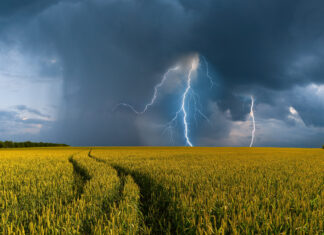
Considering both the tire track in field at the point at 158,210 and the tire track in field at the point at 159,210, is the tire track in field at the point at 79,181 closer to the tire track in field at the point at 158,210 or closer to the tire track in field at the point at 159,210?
the tire track in field at the point at 159,210

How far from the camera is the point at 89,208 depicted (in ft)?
14.1

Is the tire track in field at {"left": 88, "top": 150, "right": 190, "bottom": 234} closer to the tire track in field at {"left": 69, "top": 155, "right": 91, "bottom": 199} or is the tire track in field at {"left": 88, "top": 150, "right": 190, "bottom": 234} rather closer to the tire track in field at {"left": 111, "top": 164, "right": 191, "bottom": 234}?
the tire track in field at {"left": 111, "top": 164, "right": 191, "bottom": 234}

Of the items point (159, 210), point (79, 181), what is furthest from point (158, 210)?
point (79, 181)

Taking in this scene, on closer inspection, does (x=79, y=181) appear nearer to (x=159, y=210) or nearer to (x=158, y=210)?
(x=159, y=210)

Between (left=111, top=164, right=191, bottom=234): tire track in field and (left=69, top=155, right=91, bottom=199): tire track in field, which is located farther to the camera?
(left=69, top=155, right=91, bottom=199): tire track in field

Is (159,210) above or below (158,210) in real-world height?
below

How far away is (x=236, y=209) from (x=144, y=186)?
4457 mm

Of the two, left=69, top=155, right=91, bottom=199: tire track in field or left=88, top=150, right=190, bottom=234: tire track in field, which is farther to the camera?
left=69, top=155, right=91, bottom=199: tire track in field

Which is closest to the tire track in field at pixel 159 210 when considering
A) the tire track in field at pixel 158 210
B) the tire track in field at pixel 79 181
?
the tire track in field at pixel 158 210

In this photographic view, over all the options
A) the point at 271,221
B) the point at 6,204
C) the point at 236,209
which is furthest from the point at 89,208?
the point at 271,221

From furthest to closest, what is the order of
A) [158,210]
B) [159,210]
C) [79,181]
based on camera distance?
[79,181] → [159,210] → [158,210]

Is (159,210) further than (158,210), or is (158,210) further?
(159,210)

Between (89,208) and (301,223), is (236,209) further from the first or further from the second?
(89,208)

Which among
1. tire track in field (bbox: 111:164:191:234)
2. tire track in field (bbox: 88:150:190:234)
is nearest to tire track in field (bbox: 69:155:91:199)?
tire track in field (bbox: 88:150:190:234)
